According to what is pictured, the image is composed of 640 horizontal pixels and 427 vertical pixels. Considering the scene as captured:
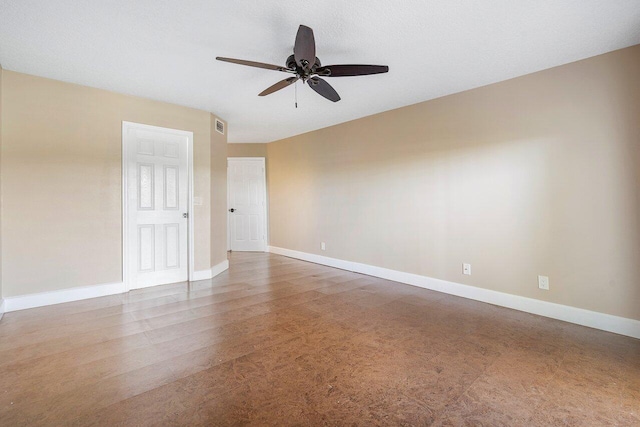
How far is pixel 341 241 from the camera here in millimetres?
4984

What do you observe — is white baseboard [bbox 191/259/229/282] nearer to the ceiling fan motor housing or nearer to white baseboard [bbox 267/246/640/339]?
white baseboard [bbox 267/246/640/339]

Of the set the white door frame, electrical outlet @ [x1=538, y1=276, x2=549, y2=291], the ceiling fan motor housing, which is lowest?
electrical outlet @ [x1=538, y1=276, x2=549, y2=291]

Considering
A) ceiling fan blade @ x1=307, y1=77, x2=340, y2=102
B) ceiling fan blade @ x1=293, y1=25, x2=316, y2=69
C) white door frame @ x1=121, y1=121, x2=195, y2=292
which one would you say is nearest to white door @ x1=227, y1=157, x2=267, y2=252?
white door frame @ x1=121, y1=121, x2=195, y2=292

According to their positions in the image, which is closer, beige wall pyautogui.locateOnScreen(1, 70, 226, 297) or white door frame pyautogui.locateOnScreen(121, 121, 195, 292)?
beige wall pyautogui.locateOnScreen(1, 70, 226, 297)

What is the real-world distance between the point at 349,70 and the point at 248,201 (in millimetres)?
4806

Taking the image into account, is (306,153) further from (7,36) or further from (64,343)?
(64,343)

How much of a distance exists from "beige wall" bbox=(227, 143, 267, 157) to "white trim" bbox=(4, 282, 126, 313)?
3.86 metres

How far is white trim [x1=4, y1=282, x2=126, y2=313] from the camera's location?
9.73 feet

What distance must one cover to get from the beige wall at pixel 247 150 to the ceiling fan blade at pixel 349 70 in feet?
14.5

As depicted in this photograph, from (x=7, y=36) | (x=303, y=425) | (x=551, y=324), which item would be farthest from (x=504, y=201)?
(x=7, y=36)

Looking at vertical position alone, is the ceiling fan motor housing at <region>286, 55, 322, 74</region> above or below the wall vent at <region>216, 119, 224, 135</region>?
below

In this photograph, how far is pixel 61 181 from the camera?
320 cm

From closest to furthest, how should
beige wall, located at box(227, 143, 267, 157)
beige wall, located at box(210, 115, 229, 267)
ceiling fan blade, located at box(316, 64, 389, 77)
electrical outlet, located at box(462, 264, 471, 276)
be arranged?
ceiling fan blade, located at box(316, 64, 389, 77)
electrical outlet, located at box(462, 264, 471, 276)
beige wall, located at box(210, 115, 229, 267)
beige wall, located at box(227, 143, 267, 157)

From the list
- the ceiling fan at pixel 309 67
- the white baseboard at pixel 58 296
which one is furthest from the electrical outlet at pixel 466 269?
the white baseboard at pixel 58 296
